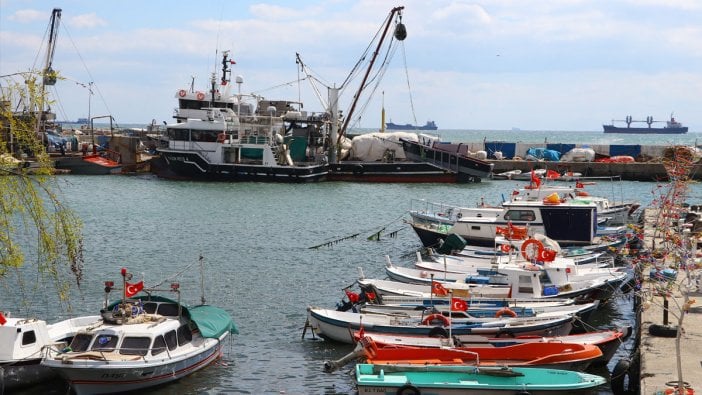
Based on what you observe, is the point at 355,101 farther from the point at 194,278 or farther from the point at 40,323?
the point at 40,323

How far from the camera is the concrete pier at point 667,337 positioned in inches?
749

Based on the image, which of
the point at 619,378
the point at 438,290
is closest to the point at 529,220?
the point at 438,290

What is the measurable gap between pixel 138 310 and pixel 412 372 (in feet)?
23.9

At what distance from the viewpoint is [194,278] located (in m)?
36.6

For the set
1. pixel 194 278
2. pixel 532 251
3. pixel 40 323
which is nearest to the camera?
pixel 40 323

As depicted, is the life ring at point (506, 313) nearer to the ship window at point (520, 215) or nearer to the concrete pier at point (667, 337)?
the concrete pier at point (667, 337)

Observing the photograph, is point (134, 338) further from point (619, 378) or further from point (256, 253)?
point (256, 253)

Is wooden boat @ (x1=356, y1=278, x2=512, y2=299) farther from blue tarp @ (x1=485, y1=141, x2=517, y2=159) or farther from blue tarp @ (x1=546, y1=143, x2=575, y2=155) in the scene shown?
blue tarp @ (x1=546, y1=143, x2=575, y2=155)

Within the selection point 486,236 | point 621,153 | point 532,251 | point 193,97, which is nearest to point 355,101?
point 193,97

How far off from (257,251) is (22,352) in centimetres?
2336

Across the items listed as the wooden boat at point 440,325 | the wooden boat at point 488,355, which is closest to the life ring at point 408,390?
the wooden boat at point 488,355

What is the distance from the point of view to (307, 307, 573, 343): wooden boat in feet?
79.0

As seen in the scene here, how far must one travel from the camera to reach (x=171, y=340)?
22.6m

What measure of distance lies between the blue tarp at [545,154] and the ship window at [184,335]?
7977cm
